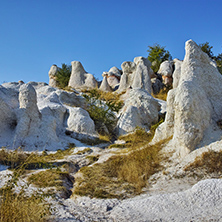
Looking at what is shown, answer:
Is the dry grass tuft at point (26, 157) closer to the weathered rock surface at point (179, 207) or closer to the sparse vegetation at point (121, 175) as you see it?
the sparse vegetation at point (121, 175)

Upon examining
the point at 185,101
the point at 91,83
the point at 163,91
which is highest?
the point at 91,83

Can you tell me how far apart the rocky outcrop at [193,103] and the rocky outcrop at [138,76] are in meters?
15.9

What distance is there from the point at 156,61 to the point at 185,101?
29115 millimetres

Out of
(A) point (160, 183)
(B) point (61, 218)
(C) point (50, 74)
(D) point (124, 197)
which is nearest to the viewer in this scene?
(B) point (61, 218)

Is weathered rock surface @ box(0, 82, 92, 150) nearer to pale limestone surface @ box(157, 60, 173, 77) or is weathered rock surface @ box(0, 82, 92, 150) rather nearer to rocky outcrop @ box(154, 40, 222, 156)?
rocky outcrop @ box(154, 40, 222, 156)

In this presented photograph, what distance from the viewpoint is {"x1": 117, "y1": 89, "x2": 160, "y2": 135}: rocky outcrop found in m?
14.2

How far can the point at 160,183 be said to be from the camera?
18.9ft

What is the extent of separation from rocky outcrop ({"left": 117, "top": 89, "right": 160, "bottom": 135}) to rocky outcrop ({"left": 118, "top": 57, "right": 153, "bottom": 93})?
8.35m

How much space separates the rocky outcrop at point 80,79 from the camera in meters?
27.7

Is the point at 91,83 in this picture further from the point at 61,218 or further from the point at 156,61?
the point at 61,218

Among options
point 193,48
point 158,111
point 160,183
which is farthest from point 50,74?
point 160,183

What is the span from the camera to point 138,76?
25438 mm

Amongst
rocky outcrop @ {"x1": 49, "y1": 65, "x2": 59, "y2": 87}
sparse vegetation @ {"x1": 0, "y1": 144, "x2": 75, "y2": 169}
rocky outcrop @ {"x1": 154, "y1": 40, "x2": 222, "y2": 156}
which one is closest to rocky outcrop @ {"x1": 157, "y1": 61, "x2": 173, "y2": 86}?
rocky outcrop @ {"x1": 49, "y1": 65, "x2": 59, "y2": 87}

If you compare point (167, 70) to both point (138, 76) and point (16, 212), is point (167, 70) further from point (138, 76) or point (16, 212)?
point (16, 212)
